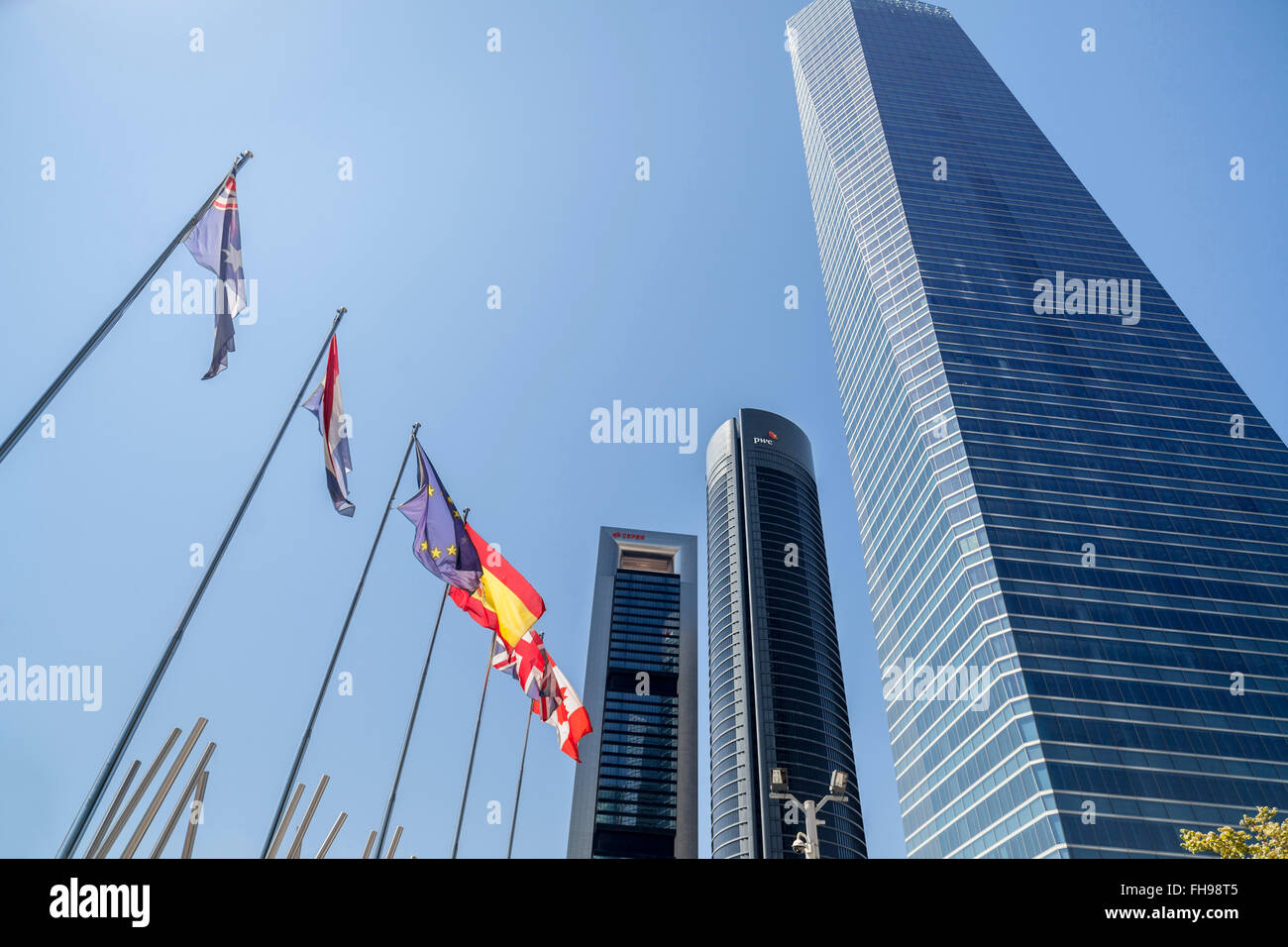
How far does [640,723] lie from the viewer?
563 ft

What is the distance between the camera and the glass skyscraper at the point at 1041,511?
2608 inches

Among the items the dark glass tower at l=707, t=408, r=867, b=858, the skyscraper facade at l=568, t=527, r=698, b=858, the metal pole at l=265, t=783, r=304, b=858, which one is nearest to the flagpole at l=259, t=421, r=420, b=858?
the metal pole at l=265, t=783, r=304, b=858

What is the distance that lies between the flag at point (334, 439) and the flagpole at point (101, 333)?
4269 mm

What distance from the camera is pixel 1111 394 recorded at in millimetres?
98125

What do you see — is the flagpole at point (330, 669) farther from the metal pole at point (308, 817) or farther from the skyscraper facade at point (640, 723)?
the skyscraper facade at point (640, 723)

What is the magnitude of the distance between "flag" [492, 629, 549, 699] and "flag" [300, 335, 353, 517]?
360 inches

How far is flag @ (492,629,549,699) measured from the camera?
26469 mm

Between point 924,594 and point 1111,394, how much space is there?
38.4 m

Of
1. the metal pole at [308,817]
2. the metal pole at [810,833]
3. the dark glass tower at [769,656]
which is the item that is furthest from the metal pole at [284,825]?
the dark glass tower at [769,656]

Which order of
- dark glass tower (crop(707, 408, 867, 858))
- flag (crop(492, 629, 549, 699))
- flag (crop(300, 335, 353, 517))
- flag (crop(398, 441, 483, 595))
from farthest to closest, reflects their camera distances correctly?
dark glass tower (crop(707, 408, 867, 858)), flag (crop(492, 629, 549, 699)), flag (crop(398, 441, 483, 595)), flag (crop(300, 335, 353, 517))

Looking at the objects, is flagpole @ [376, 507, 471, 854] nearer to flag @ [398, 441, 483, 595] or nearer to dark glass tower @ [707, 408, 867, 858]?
flag @ [398, 441, 483, 595]

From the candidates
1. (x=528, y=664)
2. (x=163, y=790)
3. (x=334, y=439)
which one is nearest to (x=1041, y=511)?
(x=528, y=664)

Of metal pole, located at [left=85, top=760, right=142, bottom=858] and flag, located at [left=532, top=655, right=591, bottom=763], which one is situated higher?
flag, located at [left=532, top=655, right=591, bottom=763]
